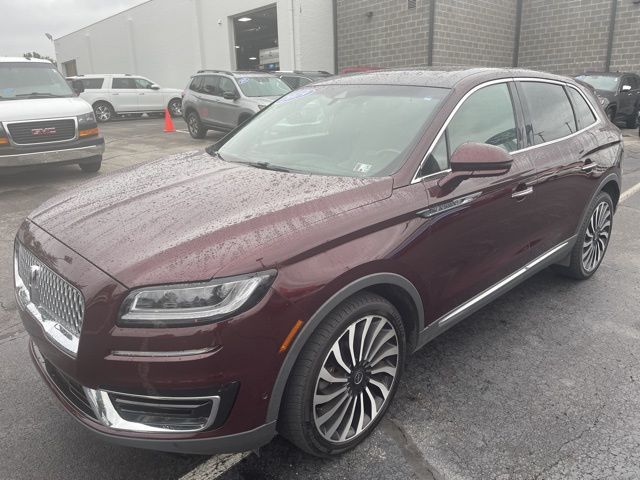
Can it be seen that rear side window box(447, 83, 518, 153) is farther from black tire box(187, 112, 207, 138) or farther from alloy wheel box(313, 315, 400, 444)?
black tire box(187, 112, 207, 138)

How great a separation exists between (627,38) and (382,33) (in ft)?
28.5

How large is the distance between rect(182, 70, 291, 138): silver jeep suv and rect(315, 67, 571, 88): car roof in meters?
8.78

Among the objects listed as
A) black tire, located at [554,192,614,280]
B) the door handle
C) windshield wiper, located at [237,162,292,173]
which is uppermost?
windshield wiper, located at [237,162,292,173]

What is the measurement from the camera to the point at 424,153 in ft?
8.85

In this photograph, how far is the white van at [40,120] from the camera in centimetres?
759

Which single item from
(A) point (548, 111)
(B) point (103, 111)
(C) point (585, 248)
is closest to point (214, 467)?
(A) point (548, 111)

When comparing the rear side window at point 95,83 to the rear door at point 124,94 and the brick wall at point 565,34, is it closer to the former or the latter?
the rear door at point 124,94

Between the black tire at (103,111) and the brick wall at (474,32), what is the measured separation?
40.6 feet

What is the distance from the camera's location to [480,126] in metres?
3.11

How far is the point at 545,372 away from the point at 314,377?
5.53 ft

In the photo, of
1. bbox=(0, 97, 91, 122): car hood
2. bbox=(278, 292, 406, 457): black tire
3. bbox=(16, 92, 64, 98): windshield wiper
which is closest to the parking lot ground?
bbox=(278, 292, 406, 457): black tire

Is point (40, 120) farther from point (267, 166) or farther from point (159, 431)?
point (159, 431)

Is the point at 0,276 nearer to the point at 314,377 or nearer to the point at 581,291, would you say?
the point at 314,377

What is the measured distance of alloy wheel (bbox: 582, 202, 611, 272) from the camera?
427 centimetres
